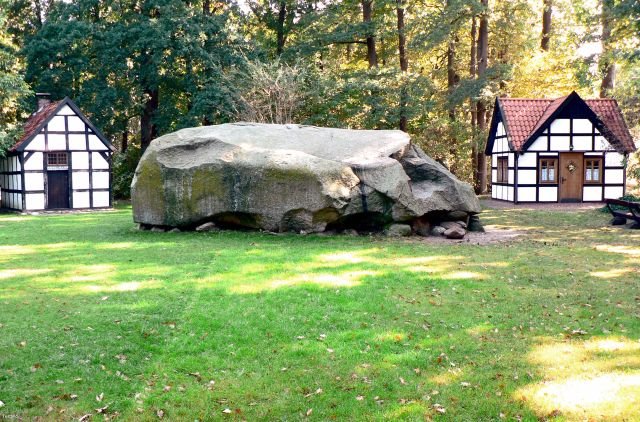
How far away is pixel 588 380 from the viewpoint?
19.3 feet

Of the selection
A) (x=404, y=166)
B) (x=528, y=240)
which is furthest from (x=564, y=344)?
(x=404, y=166)

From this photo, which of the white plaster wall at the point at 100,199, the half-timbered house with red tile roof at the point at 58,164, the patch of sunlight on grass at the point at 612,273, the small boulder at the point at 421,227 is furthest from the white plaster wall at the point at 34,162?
the patch of sunlight on grass at the point at 612,273

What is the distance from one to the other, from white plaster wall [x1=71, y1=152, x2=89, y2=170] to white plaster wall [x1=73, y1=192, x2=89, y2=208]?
1.24 m

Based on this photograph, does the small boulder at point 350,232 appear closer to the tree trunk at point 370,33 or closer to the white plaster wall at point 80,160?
the white plaster wall at point 80,160

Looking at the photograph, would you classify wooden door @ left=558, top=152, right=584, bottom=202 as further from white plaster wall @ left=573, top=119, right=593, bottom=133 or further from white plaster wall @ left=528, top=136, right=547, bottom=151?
white plaster wall @ left=573, top=119, right=593, bottom=133

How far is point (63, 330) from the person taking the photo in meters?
7.50

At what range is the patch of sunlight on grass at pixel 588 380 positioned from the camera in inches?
207

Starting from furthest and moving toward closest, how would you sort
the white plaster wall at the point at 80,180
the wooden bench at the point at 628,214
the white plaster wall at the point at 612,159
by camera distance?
the white plaster wall at the point at 80,180
the white plaster wall at the point at 612,159
the wooden bench at the point at 628,214

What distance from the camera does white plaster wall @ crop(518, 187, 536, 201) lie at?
28.7 metres

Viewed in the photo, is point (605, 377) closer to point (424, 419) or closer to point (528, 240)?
point (424, 419)

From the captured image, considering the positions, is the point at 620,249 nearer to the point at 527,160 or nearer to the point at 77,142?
the point at 527,160

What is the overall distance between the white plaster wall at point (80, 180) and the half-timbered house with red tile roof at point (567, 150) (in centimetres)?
2006

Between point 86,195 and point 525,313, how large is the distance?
25.2 meters

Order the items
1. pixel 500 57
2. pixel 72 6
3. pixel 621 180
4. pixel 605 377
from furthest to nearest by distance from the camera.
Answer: pixel 500 57 → pixel 72 6 → pixel 621 180 → pixel 605 377
